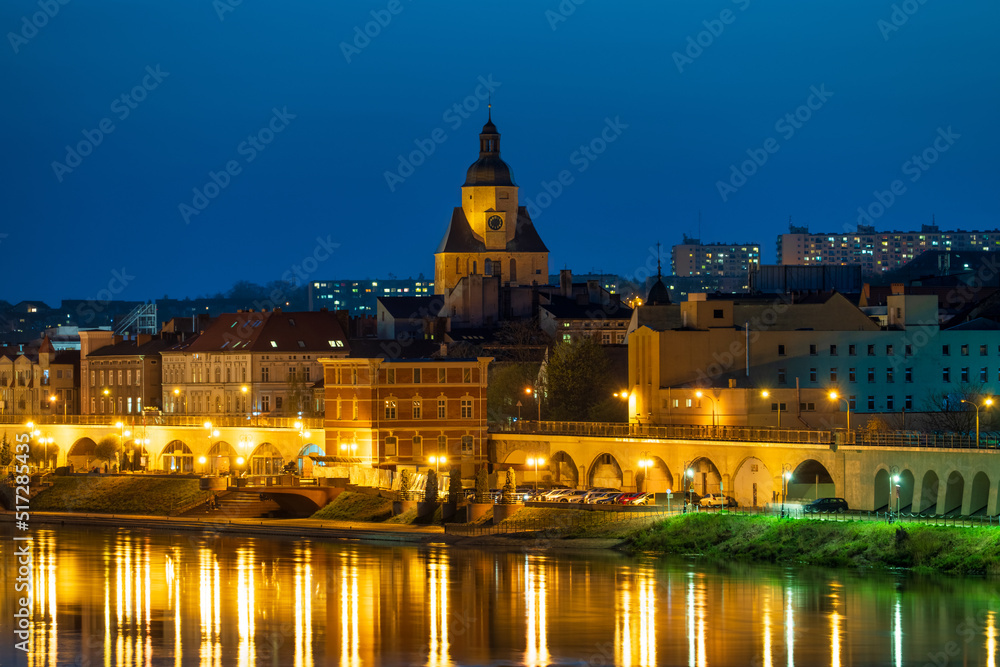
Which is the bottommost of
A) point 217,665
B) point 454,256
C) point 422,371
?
point 217,665

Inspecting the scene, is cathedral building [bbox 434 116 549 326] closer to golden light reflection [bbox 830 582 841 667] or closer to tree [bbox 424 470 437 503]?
tree [bbox 424 470 437 503]

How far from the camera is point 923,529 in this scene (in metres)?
70.3

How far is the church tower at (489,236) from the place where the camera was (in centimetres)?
17038

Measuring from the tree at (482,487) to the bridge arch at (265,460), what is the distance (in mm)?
16892

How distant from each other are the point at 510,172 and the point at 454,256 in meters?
9.82

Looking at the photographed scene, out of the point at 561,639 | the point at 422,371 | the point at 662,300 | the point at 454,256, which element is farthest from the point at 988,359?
the point at 454,256

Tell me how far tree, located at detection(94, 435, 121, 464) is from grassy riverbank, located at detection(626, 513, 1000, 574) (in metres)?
49.1

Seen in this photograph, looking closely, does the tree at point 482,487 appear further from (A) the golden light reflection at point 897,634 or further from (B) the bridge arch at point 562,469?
(A) the golden light reflection at point 897,634

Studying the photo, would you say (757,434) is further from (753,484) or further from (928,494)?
(928,494)

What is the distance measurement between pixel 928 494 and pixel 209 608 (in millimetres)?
31685

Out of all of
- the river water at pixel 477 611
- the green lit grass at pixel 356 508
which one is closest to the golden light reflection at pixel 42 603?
the river water at pixel 477 611

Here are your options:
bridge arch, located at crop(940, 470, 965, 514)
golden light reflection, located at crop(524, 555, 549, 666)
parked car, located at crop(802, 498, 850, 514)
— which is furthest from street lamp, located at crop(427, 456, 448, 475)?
bridge arch, located at crop(940, 470, 965, 514)

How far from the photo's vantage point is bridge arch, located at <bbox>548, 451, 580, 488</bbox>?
99062 millimetres

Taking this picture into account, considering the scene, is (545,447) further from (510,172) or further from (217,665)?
(510,172)
